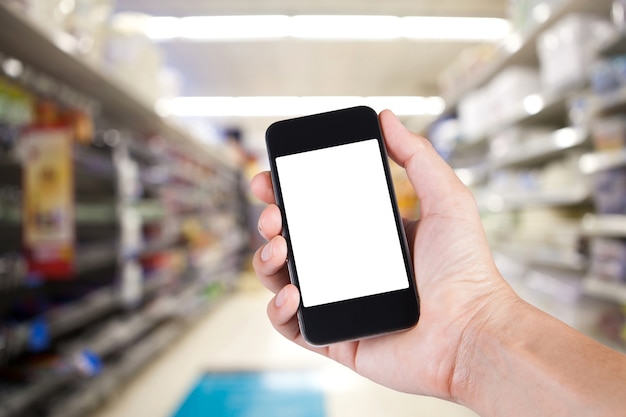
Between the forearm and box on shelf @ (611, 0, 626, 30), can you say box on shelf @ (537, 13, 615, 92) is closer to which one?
box on shelf @ (611, 0, 626, 30)

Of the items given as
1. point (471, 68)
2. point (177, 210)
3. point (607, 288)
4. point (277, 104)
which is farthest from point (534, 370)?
point (277, 104)

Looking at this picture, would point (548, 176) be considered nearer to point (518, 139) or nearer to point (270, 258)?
point (518, 139)

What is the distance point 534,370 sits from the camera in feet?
1.57

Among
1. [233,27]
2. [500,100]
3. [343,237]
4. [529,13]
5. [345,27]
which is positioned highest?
[233,27]

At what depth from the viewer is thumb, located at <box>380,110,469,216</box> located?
634mm

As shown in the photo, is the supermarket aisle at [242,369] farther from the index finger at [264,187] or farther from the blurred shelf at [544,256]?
the blurred shelf at [544,256]

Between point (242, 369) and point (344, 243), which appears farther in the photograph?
point (242, 369)

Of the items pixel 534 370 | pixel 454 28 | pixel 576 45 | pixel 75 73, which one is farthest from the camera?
pixel 454 28

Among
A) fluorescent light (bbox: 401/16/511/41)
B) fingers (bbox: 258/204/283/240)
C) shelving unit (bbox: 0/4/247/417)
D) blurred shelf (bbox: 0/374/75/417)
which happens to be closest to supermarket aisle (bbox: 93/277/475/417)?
shelving unit (bbox: 0/4/247/417)

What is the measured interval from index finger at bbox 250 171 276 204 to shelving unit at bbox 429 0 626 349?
4.30 feet

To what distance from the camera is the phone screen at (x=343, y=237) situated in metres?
0.62

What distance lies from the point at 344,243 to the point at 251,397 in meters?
0.71

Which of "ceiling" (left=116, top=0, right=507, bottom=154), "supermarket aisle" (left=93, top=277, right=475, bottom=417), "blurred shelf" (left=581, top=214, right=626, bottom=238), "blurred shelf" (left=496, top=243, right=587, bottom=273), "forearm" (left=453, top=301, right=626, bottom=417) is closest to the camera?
"forearm" (left=453, top=301, right=626, bottom=417)

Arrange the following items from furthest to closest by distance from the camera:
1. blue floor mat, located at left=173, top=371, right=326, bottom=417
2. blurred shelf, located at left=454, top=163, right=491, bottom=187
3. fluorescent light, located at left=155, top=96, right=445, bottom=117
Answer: fluorescent light, located at left=155, top=96, right=445, bottom=117 → blurred shelf, located at left=454, top=163, right=491, bottom=187 → blue floor mat, located at left=173, top=371, right=326, bottom=417
